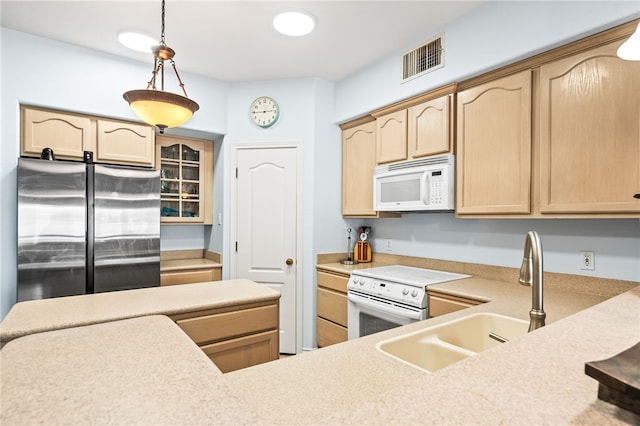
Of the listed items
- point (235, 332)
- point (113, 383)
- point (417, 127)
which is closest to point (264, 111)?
point (417, 127)

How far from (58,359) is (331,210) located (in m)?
2.72

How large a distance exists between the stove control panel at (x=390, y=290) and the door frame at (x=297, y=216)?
28.0 inches

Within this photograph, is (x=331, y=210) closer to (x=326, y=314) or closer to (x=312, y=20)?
(x=326, y=314)

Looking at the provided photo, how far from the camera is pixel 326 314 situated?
10.2ft

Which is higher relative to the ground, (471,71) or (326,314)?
(471,71)

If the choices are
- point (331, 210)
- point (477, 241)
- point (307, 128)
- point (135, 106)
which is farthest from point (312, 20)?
point (477, 241)

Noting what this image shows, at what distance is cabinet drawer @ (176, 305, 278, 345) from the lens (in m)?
1.54

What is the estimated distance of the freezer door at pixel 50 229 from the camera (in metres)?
2.34

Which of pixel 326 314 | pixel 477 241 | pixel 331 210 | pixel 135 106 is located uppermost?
pixel 135 106

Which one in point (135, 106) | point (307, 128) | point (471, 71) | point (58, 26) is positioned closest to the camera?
point (135, 106)

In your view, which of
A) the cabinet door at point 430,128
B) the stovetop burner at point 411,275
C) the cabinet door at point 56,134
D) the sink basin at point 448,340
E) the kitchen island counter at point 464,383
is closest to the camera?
the kitchen island counter at point 464,383

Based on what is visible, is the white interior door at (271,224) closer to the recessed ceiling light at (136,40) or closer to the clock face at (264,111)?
the clock face at (264,111)

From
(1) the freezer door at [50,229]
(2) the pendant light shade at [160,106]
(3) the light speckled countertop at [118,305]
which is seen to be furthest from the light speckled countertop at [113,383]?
(1) the freezer door at [50,229]

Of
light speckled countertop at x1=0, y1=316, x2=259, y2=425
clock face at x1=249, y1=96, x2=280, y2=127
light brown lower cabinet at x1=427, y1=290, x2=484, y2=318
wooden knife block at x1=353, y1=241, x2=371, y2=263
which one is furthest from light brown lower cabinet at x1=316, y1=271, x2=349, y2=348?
light speckled countertop at x1=0, y1=316, x2=259, y2=425
